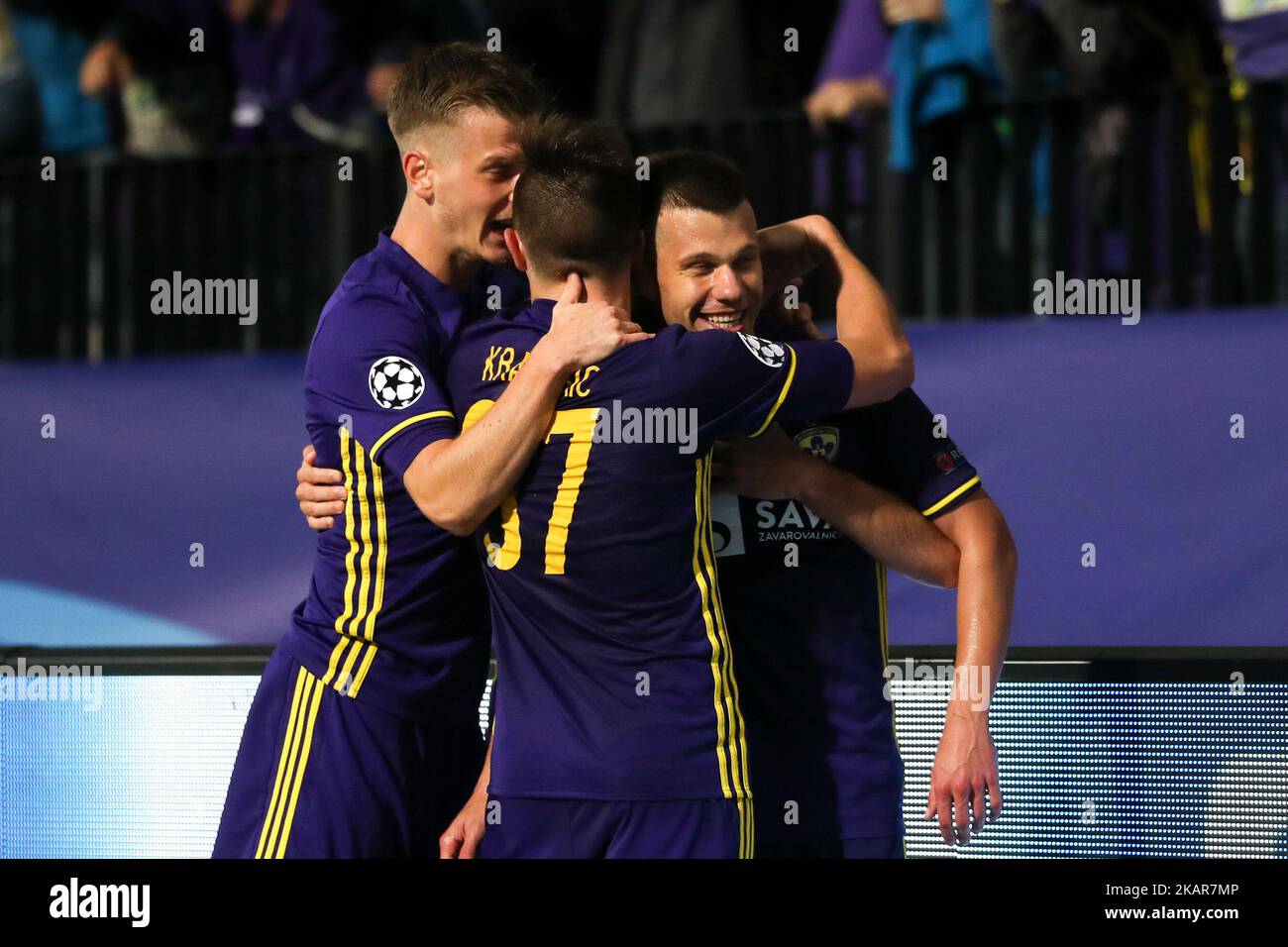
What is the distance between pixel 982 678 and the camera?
331 centimetres

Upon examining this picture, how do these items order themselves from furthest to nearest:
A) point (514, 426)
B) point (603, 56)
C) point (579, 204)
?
point (603, 56) → point (579, 204) → point (514, 426)

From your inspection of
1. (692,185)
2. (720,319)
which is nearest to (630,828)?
(720,319)

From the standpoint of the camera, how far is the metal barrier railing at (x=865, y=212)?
5.71 meters

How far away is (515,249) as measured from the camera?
3.40m

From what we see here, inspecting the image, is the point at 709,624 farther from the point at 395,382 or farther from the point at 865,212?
the point at 865,212

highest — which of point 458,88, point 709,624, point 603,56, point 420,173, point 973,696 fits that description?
point 603,56

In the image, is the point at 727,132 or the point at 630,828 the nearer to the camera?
the point at 630,828

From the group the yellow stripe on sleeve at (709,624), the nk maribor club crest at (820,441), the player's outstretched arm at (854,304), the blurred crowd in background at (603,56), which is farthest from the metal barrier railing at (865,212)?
the yellow stripe on sleeve at (709,624)

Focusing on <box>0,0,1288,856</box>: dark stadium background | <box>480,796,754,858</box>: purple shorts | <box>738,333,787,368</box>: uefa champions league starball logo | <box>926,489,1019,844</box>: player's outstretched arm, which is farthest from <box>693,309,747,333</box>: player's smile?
<box>0,0,1288,856</box>: dark stadium background

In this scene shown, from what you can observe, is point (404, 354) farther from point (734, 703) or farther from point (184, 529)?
point (184, 529)

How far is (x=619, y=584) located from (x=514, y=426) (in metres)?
0.32

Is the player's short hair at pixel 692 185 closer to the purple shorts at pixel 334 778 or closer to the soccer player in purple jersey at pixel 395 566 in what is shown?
the soccer player in purple jersey at pixel 395 566

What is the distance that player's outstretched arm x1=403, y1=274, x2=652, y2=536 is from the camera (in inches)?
119
